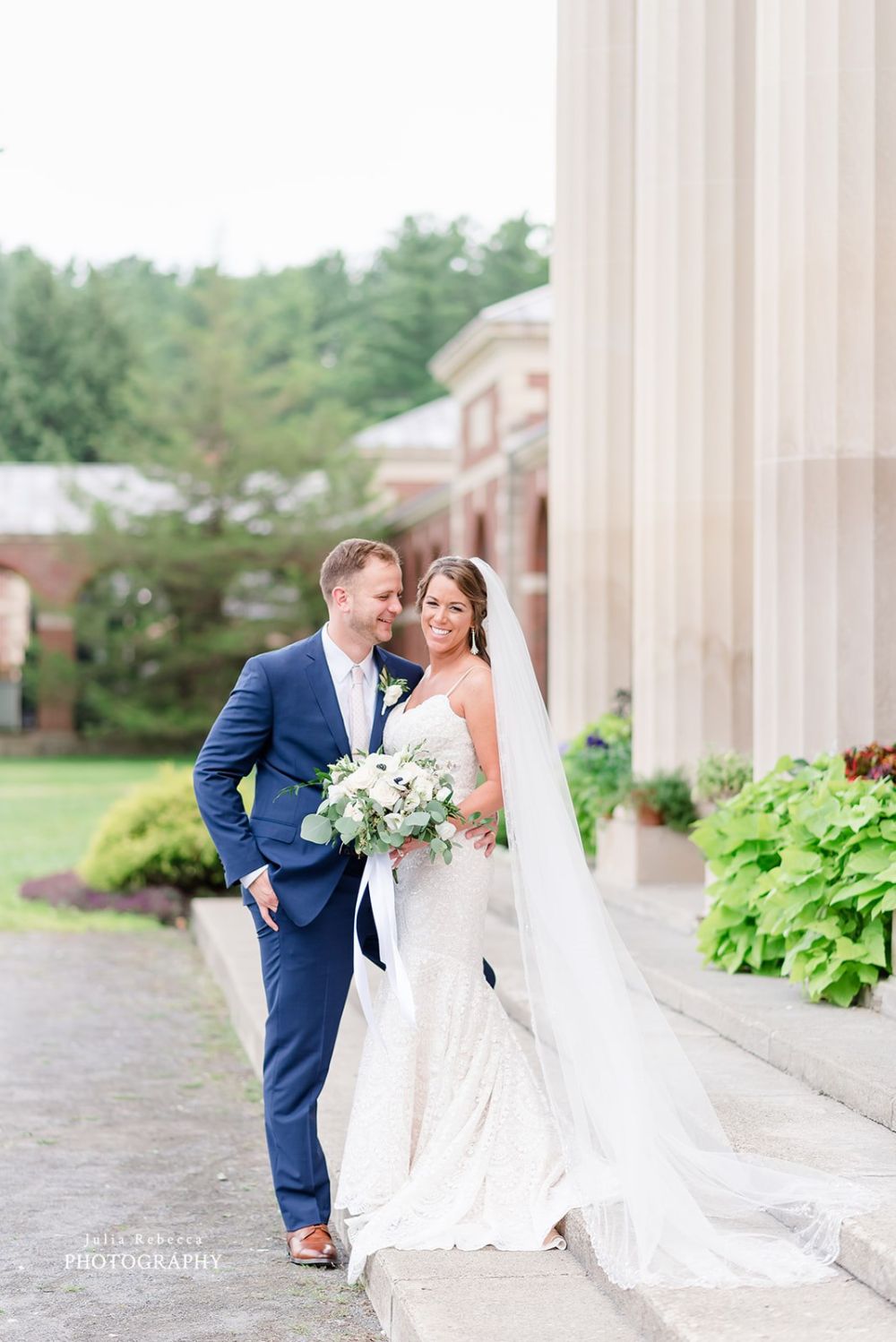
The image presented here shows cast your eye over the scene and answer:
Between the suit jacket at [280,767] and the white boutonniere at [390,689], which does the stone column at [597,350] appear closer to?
the white boutonniere at [390,689]

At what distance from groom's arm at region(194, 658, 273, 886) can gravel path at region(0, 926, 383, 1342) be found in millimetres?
1229

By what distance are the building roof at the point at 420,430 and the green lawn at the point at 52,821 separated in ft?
52.3

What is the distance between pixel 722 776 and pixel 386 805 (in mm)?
6258

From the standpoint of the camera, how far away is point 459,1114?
16.2 feet

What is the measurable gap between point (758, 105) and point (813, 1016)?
4666mm

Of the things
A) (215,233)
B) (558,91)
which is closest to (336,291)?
(215,233)

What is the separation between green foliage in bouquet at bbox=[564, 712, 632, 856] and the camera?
12.4 metres

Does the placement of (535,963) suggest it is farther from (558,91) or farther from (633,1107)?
(558,91)

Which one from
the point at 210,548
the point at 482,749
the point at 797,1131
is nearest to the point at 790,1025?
the point at 797,1131

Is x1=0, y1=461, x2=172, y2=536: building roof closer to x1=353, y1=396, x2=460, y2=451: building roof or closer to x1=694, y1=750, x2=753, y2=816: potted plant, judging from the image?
x1=353, y1=396, x2=460, y2=451: building roof

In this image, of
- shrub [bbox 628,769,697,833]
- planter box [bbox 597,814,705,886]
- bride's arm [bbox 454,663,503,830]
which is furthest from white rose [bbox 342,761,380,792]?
planter box [bbox 597,814,705,886]

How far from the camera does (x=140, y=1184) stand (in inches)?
249

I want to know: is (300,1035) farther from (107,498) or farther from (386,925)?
(107,498)

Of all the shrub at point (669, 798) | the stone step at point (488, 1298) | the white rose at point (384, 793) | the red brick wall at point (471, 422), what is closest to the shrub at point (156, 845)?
the shrub at point (669, 798)
